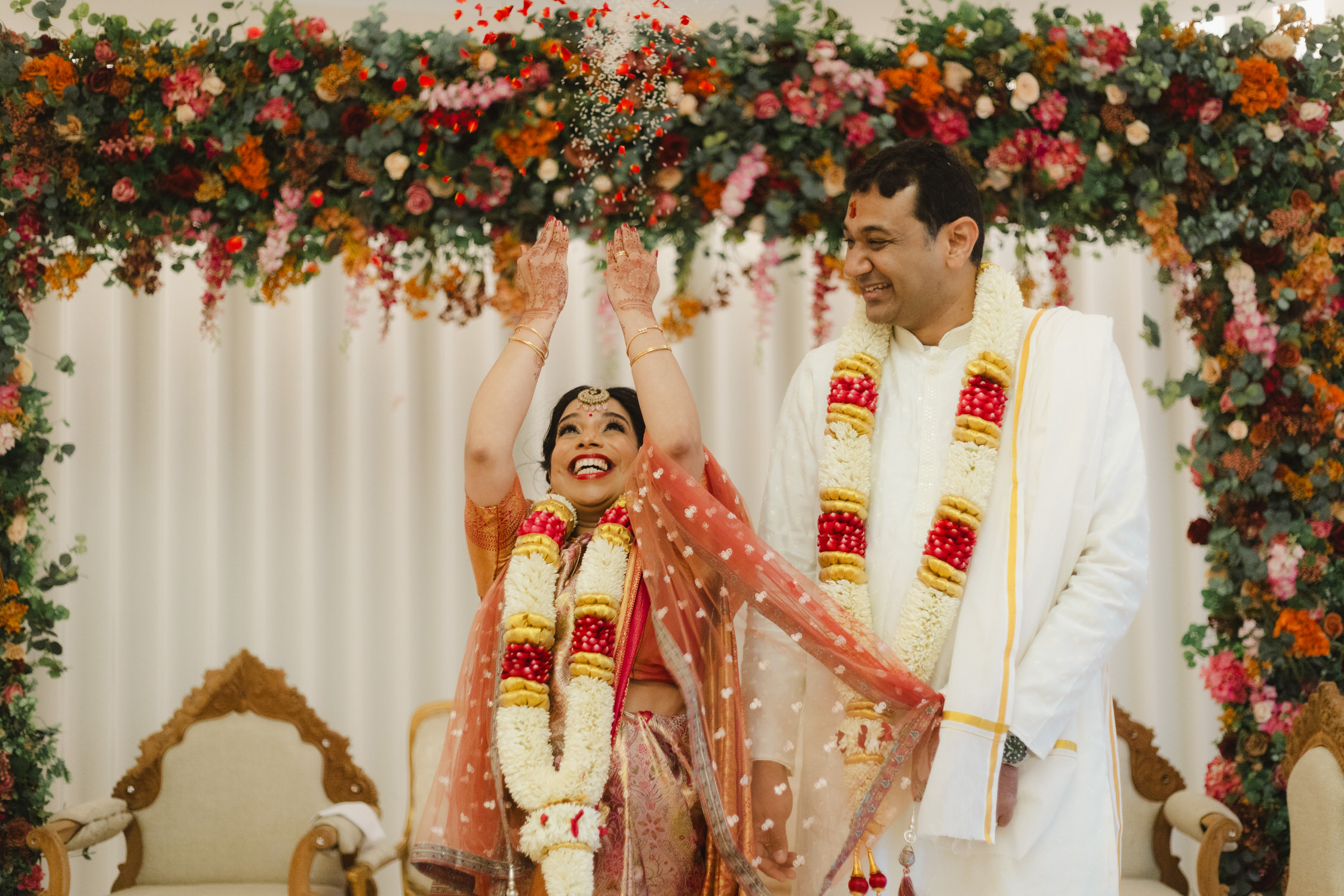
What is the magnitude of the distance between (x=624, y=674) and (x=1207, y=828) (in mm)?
2183

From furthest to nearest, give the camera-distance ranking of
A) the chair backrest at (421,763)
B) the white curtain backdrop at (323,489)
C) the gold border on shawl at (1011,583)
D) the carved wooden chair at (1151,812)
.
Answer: the white curtain backdrop at (323,489) < the chair backrest at (421,763) < the carved wooden chair at (1151,812) < the gold border on shawl at (1011,583)

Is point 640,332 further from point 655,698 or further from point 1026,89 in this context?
point 1026,89

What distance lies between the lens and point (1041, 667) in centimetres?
178

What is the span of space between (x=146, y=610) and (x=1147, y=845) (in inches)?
140

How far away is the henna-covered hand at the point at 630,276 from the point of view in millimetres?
2123

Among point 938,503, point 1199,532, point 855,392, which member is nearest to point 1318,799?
point 1199,532

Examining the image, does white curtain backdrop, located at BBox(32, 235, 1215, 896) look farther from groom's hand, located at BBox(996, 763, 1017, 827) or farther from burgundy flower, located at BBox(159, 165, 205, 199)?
groom's hand, located at BBox(996, 763, 1017, 827)

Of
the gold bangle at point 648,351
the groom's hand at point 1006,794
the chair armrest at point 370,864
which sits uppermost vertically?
the gold bangle at point 648,351

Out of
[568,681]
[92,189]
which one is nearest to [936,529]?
[568,681]

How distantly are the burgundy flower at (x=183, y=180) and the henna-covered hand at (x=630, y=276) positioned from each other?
1.79 metres

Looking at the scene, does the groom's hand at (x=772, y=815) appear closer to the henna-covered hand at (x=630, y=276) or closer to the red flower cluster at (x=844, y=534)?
the red flower cluster at (x=844, y=534)

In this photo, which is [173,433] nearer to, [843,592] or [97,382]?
[97,382]

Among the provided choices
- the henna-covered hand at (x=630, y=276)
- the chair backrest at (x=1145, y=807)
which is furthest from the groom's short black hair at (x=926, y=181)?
the chair backrest at (x=1145, y=807)

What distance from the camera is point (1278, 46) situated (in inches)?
131
